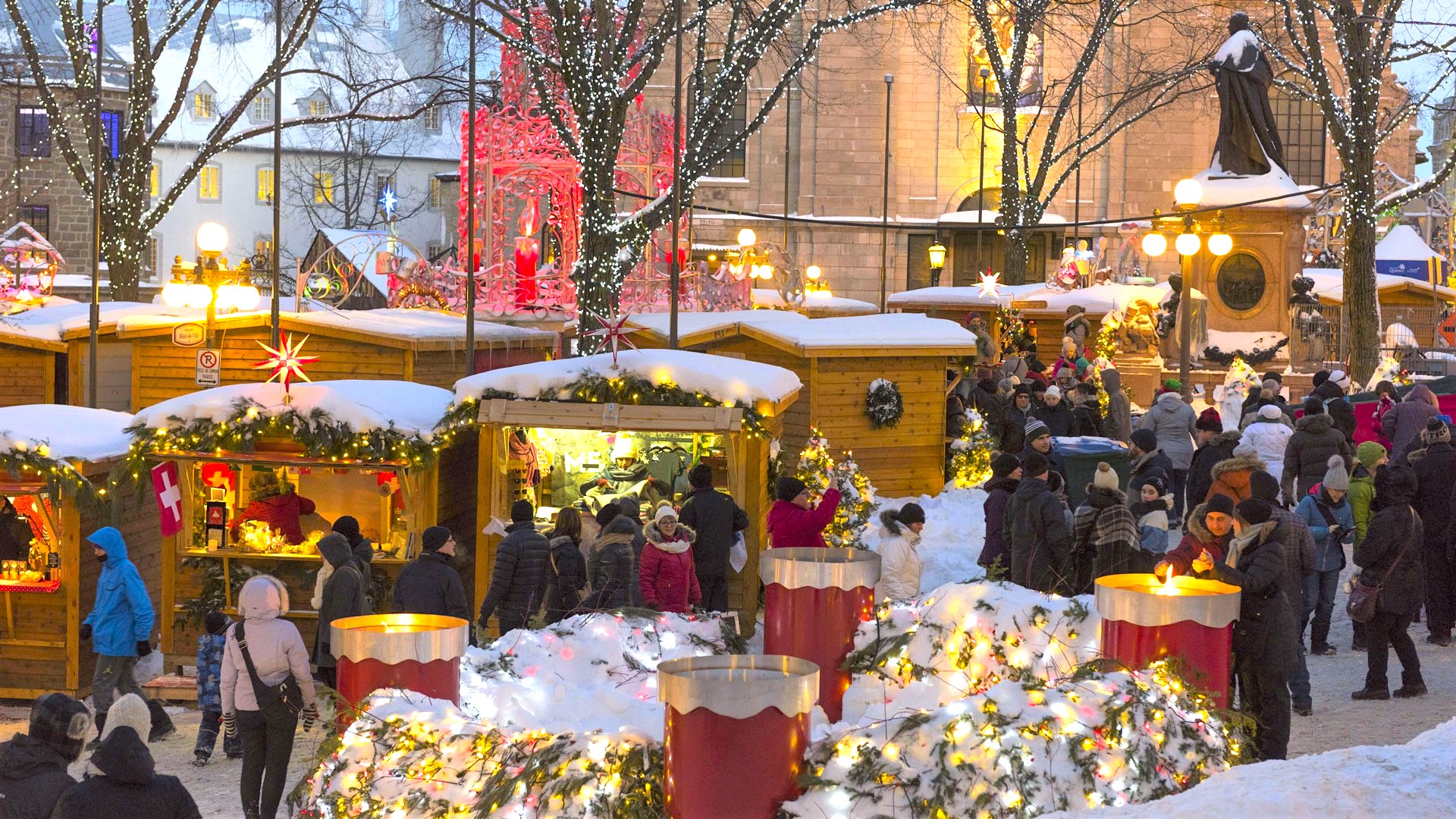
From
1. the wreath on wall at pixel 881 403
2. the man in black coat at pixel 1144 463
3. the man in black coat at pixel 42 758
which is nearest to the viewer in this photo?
the man in black coat at pixel 42 758

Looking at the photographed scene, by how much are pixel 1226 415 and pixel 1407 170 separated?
3436 cm

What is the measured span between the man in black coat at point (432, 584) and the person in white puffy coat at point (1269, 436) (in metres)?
8.98

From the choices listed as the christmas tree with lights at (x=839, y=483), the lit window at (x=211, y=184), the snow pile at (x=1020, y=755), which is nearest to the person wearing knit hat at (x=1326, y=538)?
the christmas tree with lights at (x=839, y=483)

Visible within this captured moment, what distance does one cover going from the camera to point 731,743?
544 centimetres

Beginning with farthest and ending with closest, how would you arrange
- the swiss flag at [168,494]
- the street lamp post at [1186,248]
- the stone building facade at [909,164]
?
the stone building facade at [909,164], the street lamp post at [1186,248], the swiss flag at [168,494]

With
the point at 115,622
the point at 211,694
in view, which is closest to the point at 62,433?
the point at 115,622

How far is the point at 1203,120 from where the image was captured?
4894cm

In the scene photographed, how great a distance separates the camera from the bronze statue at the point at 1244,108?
28.2 meters

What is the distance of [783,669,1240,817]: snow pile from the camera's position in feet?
18.5

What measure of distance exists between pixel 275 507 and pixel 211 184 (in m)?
53.3

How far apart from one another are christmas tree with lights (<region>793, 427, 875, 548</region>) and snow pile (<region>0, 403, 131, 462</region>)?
646 centimetres

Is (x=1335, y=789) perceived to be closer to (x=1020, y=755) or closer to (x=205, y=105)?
(x=1020, y=755)

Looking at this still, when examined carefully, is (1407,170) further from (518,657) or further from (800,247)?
(518,657)

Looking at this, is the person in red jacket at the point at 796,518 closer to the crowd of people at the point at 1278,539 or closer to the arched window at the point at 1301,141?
the crowd of people at the point at 1278,539
